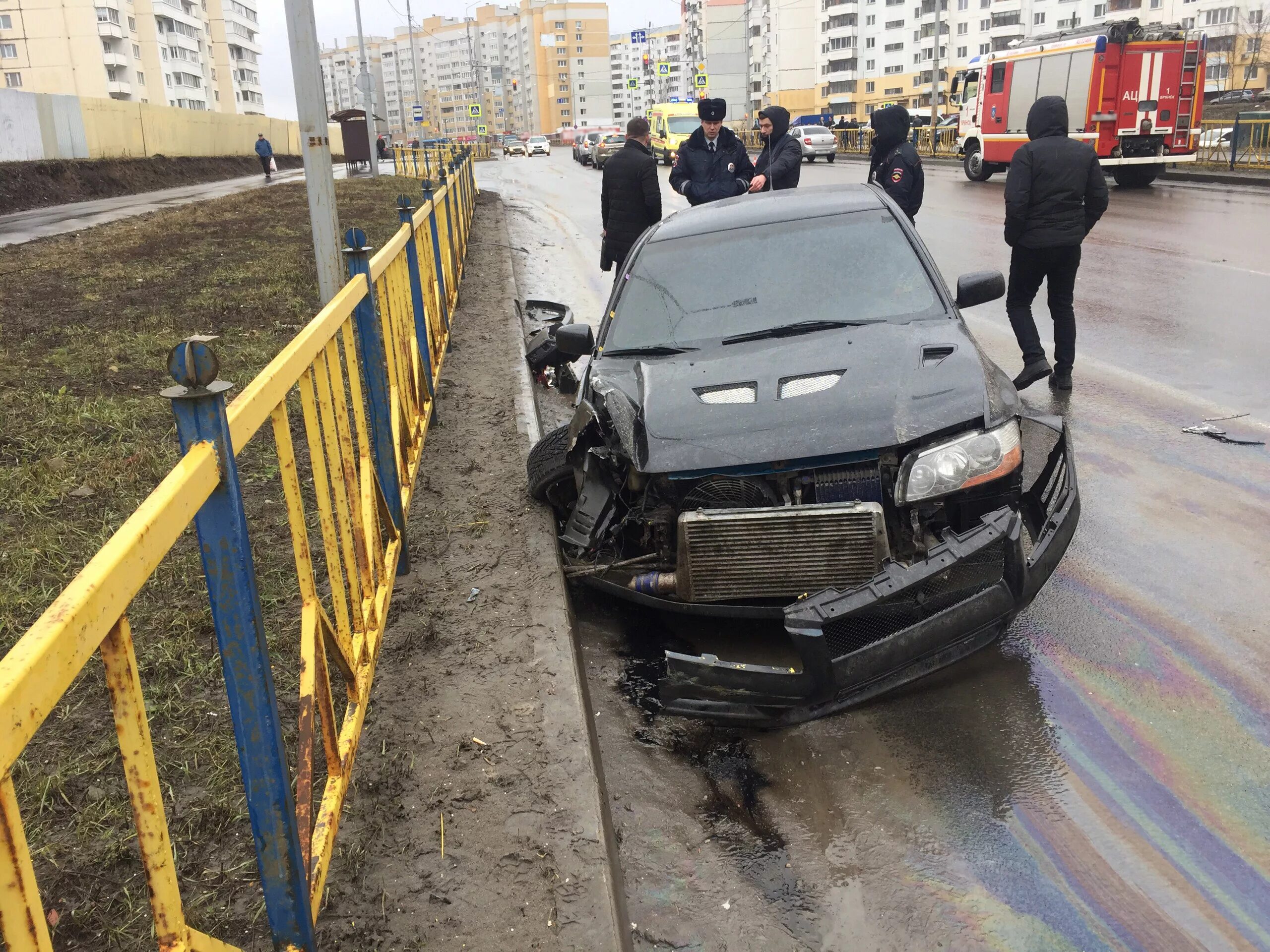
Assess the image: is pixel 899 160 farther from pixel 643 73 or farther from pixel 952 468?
pixel 643 73

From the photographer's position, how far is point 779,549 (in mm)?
3352

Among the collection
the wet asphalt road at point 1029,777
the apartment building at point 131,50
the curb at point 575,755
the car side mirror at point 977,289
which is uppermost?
the apartment building at point 131,50

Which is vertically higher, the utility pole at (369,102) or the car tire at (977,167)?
the utility pole at (369,102)

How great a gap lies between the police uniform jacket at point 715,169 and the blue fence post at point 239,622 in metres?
7.65

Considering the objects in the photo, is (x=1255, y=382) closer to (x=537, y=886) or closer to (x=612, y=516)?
(x=612, y=516)

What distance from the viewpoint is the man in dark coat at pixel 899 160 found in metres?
8.14

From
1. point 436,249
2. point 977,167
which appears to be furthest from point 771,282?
point 977,167

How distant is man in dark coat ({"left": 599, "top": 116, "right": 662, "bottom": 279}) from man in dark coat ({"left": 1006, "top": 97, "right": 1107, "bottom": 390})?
2.82 metres

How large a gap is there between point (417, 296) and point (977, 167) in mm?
22691

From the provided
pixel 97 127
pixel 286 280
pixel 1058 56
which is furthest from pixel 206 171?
pixel 286 280

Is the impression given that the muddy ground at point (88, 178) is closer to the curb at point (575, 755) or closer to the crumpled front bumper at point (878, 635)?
the curb at point (575, 755)

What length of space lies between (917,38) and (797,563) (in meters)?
106

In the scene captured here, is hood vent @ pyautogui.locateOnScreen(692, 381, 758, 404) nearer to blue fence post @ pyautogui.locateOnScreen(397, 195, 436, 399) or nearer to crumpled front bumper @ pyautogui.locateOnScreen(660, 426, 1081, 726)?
crumpled front bumper @ pyautogui.locateOnScreen(660, 426, 1081, 726)

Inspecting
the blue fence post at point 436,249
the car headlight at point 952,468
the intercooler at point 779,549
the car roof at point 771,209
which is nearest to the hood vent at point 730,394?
the intercooler at point 779,549
